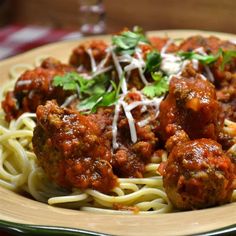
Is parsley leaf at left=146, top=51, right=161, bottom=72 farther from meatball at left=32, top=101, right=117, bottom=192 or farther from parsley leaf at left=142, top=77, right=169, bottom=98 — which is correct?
meatball at left=32, top=101, right=117, bottom=192

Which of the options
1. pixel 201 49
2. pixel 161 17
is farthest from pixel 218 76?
pixel 161 17

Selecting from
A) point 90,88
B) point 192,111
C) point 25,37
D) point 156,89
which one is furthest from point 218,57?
point 25,37

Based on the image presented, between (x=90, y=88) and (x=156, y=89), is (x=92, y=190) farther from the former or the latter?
(x=90, y=88)

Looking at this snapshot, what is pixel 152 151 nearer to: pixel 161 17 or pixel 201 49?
pixel 201 49

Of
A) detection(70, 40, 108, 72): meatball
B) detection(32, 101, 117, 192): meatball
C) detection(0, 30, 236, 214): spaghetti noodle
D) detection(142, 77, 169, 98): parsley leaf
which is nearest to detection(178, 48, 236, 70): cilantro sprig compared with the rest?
detection(0, 30, 236, 214): spaghetti noodle

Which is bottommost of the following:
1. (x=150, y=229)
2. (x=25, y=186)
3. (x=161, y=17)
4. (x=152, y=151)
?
(x=161, y=17)
